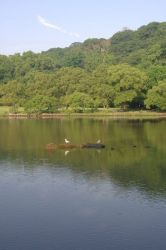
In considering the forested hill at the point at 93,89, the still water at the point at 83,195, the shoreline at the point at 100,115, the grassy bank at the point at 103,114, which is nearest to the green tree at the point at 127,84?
the forested hill at the point at 93,89

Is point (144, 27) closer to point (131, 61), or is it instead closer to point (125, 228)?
point (131, 61)

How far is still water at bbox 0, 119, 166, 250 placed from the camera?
1934cm

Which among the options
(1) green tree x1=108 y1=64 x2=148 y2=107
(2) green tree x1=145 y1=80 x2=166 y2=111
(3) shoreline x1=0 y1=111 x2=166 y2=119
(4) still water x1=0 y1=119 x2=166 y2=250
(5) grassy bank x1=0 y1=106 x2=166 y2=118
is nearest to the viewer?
(4) still water x1=0 y1=119 x2=166 y2=250

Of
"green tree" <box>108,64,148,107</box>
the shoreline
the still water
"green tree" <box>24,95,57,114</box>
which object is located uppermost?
"green tree" <box>108,64,148,107</box>

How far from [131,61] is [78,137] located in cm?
6308

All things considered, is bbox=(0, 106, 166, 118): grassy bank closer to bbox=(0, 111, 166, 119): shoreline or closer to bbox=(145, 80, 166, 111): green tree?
bbox=(0, 111, 166, 119): shoreline

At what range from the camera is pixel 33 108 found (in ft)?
238

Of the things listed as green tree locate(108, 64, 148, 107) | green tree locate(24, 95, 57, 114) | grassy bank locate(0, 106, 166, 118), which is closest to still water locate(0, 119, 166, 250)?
grassy bank locate(0, 106, 166, 118)

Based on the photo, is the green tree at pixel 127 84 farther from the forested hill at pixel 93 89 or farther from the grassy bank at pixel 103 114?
the grassy bank at pixel 103 114

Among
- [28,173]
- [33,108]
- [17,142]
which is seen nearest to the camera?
[28,173]

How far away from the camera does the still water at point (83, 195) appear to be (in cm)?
1934

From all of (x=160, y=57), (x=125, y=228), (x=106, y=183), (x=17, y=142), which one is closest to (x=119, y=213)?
(x=125, y=228)

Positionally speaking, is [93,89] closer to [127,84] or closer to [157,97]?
[127,84]

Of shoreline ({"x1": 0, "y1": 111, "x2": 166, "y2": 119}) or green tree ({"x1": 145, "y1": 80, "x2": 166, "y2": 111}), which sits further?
shoreline ({"x1": 0, "y1": 111, "x2": 166, "y2": 119})
